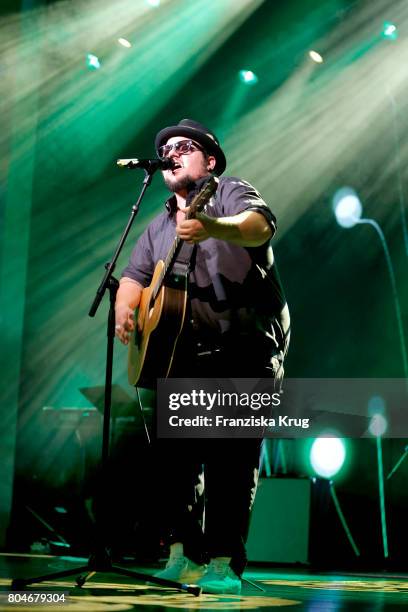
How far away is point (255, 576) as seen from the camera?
385cm

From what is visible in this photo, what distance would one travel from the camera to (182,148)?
297cm

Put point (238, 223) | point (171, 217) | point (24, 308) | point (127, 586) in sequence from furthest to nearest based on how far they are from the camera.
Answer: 1. point (24, 308)
2. point (171, 217)
3. point (127, 586)
4. point (238, 223)

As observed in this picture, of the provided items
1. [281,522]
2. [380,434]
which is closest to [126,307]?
[281,522]

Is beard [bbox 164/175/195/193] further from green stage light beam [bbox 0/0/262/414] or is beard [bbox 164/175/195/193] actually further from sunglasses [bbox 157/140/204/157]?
green stage light beam [bbox 0/0/262/414]

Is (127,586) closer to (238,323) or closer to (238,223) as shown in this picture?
(238,323)

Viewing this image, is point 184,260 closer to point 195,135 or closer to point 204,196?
point 204,196

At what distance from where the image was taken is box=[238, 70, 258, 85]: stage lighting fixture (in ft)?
21.7

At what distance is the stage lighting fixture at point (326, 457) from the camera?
18.4 feet

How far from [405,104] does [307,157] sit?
0.92m

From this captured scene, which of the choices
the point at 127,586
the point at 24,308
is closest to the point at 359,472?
the point at 24,308

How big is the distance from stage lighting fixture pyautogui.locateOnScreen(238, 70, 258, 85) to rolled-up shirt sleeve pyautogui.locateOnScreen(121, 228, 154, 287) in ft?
12.7

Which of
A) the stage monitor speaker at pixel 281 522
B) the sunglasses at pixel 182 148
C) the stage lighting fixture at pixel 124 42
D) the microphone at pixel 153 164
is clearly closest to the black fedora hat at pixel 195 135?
the sunglasses at pixel 182 148

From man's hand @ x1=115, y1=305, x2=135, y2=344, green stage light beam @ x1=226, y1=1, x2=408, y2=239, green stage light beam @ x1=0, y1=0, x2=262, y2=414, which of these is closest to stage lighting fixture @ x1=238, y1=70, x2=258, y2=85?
green stage light beam @ x1=226, y1=1, x2=408, y2=239

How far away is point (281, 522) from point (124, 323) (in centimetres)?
229
